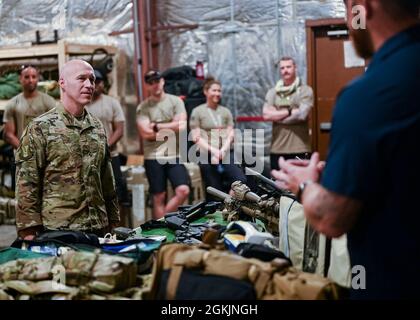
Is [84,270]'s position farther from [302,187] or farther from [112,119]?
[112,119]

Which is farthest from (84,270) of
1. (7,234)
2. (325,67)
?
(325,67)

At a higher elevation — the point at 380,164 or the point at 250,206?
the point at 380,164

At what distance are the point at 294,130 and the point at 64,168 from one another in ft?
11.0

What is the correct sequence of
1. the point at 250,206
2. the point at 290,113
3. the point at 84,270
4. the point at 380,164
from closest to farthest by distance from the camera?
1. the point at 380,164
2. the point at 84,270
3. the point at 250,206
4. the point at 290,113

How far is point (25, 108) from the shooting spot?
6.44 m

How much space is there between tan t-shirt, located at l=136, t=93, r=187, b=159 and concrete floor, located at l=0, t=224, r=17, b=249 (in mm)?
1651

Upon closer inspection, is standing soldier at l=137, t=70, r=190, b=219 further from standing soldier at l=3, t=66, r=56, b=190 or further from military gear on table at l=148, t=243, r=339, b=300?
military gear on table at l=148, t=243, r=339, b=300

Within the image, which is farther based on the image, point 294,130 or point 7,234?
point 7,234

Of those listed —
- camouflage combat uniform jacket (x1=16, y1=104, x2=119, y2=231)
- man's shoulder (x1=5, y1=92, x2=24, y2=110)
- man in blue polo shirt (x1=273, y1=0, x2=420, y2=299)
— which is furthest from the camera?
man's shoulder (x1=5, y1=92, x2=24, y2=110)

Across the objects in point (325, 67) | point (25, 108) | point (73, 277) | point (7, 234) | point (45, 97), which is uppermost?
point (325, 67)

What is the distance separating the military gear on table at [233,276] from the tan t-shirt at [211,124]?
4587 mm

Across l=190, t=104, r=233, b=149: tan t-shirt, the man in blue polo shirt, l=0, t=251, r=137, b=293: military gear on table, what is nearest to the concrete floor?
l=190, t=104, r=233, b=149: tan t-shirt

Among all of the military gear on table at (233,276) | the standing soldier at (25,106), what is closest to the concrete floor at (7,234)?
the standing soldier at (25,106)

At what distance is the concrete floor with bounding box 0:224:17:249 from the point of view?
655 centimetres
